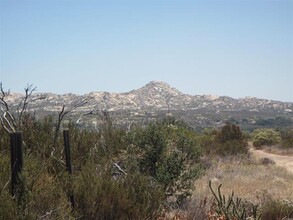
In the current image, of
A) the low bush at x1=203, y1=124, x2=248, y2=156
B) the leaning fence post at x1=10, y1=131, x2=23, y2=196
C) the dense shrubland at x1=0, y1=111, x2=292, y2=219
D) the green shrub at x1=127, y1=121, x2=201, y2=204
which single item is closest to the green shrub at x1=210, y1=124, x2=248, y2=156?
the low bush at x1=203, y1=124, x2=248, y2=156

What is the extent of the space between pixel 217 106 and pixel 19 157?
18749 centimetres

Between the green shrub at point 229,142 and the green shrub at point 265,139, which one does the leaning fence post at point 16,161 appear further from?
the green shrub at point 265,139

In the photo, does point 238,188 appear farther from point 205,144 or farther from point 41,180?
point 205,144

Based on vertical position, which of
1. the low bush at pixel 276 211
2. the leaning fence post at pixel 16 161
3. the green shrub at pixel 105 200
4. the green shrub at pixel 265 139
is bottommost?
the green shrub at pixel 265 139

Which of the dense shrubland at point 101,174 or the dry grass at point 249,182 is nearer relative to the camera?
the dense shrubland at point 101,174

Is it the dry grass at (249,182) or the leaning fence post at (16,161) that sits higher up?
the leaning fence post at (16,161)

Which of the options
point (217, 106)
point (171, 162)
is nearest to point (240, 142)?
point (171, 162)

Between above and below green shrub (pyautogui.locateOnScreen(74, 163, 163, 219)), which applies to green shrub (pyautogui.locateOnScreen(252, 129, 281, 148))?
Result: below

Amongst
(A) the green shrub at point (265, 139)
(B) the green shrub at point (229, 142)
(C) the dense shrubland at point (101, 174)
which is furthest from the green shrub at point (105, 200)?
(A) the green shrub at point (265, 139)

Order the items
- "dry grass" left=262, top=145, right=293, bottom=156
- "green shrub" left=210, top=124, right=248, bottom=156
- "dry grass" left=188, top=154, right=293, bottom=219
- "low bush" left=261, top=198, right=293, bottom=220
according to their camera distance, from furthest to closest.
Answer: "dry grass" left=262, top=145, right=293, bottom=156 < "green shrub" left=210, top=124, right=248, bottom=156 < "dry grass" left=188, top=154, right=293, bottom=219 < "low bush" left=261, top=198, right=293, bottom=220

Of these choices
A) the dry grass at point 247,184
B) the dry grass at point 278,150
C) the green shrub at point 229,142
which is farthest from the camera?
the dry grass at point 278,150

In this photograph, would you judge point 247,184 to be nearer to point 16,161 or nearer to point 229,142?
point 229,142

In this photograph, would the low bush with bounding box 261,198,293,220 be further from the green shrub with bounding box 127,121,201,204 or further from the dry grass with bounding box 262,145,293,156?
the dry grass with bounding box 262,145,293,156

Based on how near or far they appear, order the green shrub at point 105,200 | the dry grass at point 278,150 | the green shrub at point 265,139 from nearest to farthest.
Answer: the green shrub at point 105,200, the dry grass at point 278,150, the green shrub at point 265,139
